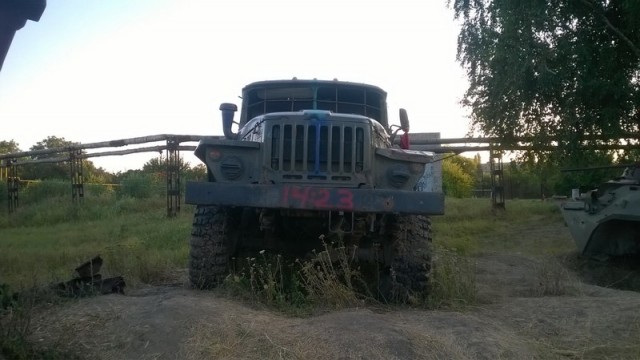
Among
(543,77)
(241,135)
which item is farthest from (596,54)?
(241,135)

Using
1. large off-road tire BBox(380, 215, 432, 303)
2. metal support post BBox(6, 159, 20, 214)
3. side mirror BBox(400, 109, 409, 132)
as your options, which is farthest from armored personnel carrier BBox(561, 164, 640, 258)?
metal support post BBox(6, 159, 20, 214)

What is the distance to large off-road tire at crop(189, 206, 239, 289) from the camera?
5871 mm

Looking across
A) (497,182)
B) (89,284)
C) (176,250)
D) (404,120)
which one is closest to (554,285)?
(404,120)

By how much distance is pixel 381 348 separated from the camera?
3.86 m

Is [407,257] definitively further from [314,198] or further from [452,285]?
[314,198]

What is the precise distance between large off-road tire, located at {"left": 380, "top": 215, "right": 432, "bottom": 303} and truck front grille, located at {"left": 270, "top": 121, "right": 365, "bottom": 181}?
65cm

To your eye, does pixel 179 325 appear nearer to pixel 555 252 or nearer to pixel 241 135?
pixel 241 135

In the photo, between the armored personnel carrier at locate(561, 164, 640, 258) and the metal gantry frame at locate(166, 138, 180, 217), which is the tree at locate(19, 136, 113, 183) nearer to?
the metal gantry frame at locate(166, 138, 180, 217)

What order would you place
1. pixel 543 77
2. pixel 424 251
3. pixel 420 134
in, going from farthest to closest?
1. pixel 420 134
2. pixel 543 77
3. pixel 424 251

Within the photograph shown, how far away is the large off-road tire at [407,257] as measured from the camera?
18.6 ft

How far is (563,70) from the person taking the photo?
39.6 feet

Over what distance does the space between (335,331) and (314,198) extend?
1348mm

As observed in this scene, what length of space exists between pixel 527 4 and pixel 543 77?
146cm

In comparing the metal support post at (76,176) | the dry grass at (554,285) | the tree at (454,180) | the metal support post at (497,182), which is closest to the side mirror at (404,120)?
the dry grass at (554,285)
